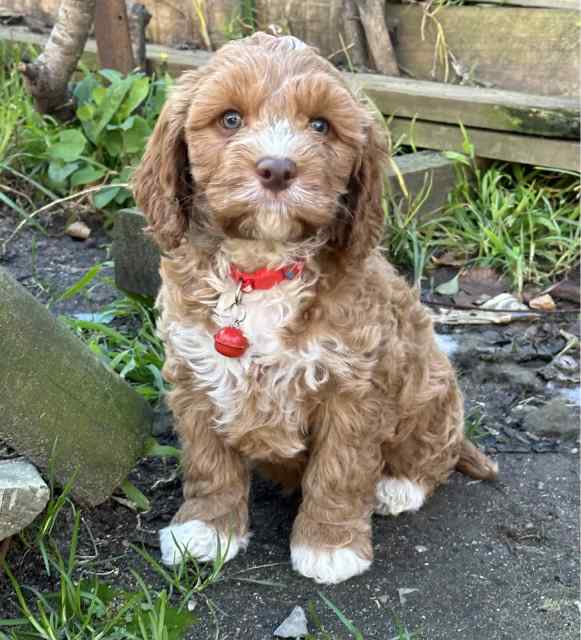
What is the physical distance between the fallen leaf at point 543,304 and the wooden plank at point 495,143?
0.84 meters

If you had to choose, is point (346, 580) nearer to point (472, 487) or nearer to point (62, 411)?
point (472, 487)

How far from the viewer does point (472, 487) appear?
3811 millimetres

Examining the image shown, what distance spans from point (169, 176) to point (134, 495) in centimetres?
120

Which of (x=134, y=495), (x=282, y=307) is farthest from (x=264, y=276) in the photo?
(x=134, y=495)

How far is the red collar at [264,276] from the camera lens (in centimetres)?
303

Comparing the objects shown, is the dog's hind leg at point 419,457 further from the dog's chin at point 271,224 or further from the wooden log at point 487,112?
the wooden log at point 487,112

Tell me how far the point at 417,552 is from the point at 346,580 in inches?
12.6

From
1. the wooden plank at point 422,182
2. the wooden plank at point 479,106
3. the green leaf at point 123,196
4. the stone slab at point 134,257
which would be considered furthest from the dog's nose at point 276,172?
the wooden plank at point 479,106

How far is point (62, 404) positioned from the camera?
304 centimetres

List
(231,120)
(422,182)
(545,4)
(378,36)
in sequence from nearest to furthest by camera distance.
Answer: (231,120) → (422,182) → (545,4) → (378,36)

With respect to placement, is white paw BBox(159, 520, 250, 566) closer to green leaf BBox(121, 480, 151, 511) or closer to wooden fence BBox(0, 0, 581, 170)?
green leaf BBox(121, 480, 151, 511)

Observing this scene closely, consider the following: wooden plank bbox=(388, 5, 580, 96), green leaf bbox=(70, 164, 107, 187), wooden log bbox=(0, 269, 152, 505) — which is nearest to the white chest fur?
wooden log bbox=(0, 269, 152, 505)

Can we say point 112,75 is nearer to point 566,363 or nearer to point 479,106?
point 479,106

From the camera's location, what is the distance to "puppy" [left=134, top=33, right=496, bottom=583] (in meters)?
2.71
